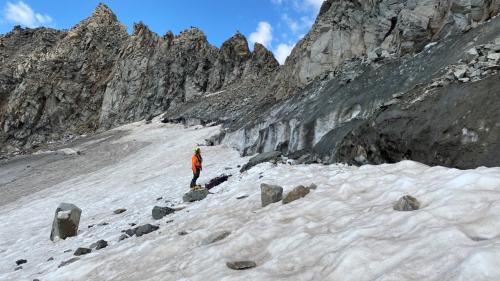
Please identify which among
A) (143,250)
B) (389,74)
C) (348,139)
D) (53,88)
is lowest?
(143,250)

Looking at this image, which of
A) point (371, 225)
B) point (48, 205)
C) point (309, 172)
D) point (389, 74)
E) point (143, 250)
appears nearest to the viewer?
point (371, 225)

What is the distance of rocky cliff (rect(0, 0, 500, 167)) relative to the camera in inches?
462

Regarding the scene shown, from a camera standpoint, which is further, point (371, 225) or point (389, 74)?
point (389, 74)

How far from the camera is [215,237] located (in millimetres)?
9125

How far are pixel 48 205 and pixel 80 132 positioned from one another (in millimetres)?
61705

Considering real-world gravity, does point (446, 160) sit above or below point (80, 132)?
below

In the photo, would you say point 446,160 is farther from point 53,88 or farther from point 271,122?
point 53,88

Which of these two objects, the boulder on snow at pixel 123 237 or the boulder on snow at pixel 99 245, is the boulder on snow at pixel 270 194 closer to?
the boulder on snow at pixel 123 237

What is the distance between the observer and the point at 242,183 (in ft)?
50.6

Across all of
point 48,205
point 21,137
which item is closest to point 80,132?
point 21,137

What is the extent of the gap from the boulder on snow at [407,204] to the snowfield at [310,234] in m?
0.11

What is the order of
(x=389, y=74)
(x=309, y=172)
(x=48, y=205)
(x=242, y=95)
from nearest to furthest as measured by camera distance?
(x=309, y=172)
(x=389, y=74)
(x=48, y=205)
(x=242, y=95)

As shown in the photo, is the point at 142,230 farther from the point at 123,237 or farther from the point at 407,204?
the point at 407,204

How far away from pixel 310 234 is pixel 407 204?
1.72 metres
